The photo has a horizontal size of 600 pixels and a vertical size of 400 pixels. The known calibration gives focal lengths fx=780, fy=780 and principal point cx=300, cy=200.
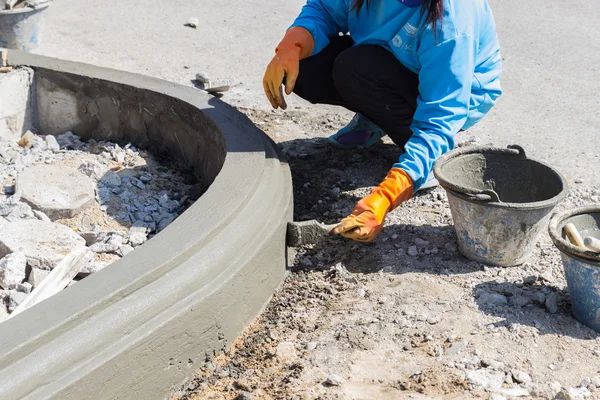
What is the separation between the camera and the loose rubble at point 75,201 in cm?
290

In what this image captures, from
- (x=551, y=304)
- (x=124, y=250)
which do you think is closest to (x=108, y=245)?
(x=124, y=250)

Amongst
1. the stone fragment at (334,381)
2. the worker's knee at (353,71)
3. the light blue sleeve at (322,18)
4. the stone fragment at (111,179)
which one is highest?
the light blue sleeve at (322,18)

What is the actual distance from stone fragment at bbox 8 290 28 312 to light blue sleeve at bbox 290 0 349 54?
1.73 m

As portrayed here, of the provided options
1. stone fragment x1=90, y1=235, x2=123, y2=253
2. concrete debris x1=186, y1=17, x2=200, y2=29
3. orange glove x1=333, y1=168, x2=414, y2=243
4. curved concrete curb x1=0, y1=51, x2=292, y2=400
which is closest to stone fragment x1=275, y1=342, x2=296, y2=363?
curved concrete curb x1=0, y1=51, x2=292, y2=400

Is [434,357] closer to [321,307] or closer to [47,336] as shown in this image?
[321,307]

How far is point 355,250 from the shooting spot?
327 cm

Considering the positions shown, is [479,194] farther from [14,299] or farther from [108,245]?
[14,299]

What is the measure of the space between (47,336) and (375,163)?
86.8 inches

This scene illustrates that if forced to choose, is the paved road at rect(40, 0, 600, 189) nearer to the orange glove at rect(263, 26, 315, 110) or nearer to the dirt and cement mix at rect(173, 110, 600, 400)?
the dirt and cement mix at rect(173, 110, 600, 400)

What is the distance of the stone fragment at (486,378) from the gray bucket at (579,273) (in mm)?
434

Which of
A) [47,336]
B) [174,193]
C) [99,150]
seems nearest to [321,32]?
[174,193]

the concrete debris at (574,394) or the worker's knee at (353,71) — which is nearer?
the concrete debris at (574,394)

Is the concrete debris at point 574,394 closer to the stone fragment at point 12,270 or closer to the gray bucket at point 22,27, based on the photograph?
the stone fragment at point 12,270

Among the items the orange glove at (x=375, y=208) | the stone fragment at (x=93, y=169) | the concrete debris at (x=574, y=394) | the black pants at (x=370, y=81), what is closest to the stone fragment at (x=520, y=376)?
the concrete debris at (x=574, y=394)
